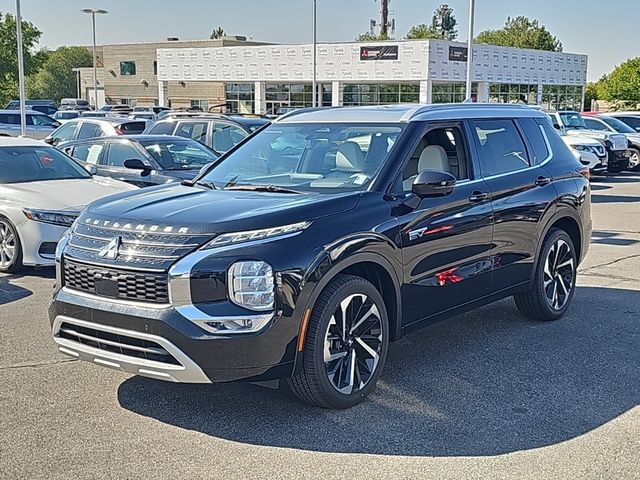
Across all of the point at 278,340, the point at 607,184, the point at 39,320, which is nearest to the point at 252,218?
the point at 278,340

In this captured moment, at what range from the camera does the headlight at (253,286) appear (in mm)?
4371

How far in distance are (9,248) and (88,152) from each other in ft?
13.3

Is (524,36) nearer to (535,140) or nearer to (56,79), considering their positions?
(56,79)

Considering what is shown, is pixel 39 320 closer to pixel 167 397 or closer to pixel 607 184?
pixel 167 397

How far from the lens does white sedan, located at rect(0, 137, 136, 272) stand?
346 inches

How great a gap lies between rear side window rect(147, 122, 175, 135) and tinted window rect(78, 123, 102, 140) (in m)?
1.02

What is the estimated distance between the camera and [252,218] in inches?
181

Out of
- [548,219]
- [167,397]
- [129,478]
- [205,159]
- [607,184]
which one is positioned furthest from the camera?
[607,184]

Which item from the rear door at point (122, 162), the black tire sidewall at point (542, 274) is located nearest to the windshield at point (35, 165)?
the rear door at point (122, 162)

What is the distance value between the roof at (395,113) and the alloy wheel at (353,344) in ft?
5.12

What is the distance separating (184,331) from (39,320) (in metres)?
3.21

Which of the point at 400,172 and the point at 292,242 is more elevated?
the point at 400,172

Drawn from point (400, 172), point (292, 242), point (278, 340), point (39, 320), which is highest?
point (400, 172)

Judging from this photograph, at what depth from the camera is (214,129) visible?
15.0 m
